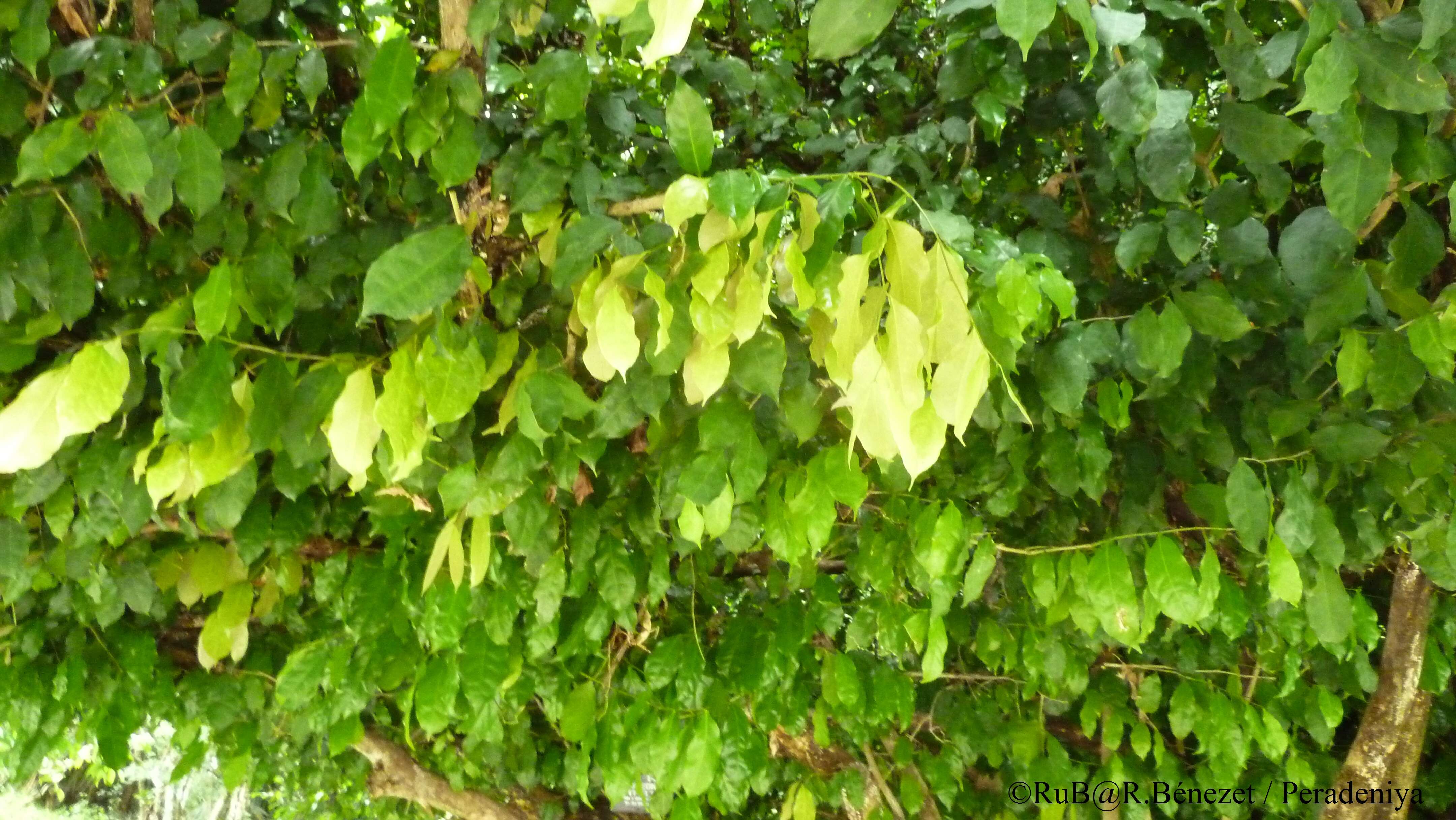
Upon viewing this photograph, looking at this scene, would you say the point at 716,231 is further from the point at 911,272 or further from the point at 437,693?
the point at 437,693

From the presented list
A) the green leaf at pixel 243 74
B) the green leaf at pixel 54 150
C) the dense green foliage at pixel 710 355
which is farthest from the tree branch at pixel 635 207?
the green leaf at pixel 54 150

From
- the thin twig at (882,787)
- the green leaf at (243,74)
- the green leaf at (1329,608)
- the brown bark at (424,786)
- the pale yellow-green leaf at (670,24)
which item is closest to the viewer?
the pale yellow-green leaf at (670,24)

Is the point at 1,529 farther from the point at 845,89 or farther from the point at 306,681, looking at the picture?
the point at 845,89

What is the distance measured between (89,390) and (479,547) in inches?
15.3

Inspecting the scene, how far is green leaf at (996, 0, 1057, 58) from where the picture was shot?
0.56 meters

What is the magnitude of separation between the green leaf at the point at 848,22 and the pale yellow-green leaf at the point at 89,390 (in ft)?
2.08

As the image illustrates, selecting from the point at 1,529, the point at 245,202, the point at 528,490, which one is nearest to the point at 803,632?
the point at 528,490

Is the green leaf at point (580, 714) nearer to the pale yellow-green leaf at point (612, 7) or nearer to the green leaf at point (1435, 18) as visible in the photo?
the pale yellow-green leaf at point (612, 7)

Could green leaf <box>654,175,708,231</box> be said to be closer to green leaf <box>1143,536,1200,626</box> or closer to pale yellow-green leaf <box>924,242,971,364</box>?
→ pale yellow-green leaf <box>924,242,971,364</box>

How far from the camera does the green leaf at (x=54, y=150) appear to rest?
2.67 ft

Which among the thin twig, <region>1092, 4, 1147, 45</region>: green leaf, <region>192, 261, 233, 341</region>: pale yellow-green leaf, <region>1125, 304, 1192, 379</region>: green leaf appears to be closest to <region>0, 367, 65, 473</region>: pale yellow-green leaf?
<region>192, 261, 233, 341</region>: pale yellow-green leaf

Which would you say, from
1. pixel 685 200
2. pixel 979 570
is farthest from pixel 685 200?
pixel 979 570

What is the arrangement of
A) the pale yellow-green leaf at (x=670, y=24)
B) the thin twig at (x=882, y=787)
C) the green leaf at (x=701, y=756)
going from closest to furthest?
the pale yellow-green leaf at (x=670, y=24) → the green leaf at (x=701, y=756) → the thin twig at (x=882, y=787)

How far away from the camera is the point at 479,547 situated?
1007 millimetres
